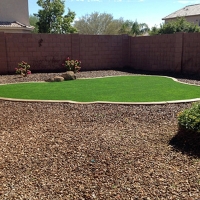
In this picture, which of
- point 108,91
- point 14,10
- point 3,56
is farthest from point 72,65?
point 14,10

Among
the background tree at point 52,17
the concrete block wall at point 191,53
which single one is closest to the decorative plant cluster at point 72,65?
the concrete block wall at point 191,53

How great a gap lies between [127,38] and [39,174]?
1331 centimetres

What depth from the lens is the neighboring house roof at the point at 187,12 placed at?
121 feet

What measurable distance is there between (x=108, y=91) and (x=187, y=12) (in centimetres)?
3393

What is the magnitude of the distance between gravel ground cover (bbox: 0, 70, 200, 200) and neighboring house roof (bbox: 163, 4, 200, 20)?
113ft

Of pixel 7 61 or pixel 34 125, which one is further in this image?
pixel 7 61

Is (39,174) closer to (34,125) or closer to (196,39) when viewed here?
(34,125)

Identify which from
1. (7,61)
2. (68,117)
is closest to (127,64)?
(7,61)

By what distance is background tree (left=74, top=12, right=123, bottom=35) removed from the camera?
3803 centimetres

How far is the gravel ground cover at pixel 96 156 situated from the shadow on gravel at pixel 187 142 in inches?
0.6

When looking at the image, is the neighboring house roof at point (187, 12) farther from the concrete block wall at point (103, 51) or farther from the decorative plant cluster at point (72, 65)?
the decorative plant cluster at point (72, 65)

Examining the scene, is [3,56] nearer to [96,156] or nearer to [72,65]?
[72,65]

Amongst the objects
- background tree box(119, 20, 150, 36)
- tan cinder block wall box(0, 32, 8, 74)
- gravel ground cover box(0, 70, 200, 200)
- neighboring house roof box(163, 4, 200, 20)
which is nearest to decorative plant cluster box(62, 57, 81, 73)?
tan cinder block wall box(0, 32, 8, 74)

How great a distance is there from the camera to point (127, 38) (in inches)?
622
